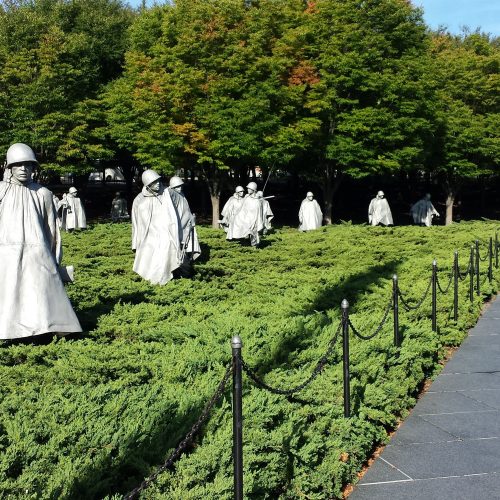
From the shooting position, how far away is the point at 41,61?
2828 cm

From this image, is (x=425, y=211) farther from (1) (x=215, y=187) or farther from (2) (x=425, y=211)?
(1) (x=215, y=187)

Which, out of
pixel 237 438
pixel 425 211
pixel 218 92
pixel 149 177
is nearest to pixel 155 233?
pixel 149 177

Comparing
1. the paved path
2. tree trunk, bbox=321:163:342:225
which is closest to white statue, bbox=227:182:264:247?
tree trunk, bbox=321:163:342:225

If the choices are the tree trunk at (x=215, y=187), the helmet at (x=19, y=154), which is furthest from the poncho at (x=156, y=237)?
the tree trunk at (x=215, y=187)

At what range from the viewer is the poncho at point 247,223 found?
1958 cm

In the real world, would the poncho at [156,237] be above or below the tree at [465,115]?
below

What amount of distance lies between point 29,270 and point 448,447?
165 inches

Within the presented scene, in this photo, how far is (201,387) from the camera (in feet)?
16.9

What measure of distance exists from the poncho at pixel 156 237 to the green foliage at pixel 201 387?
1.11ft

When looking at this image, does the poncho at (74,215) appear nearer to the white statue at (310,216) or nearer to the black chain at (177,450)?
the white statue at (310,216)

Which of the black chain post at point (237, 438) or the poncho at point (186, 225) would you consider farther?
the poncho at point (186, 225)

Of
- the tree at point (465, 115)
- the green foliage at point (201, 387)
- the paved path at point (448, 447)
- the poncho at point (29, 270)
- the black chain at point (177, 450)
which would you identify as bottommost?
the paved path at point (448, 447)

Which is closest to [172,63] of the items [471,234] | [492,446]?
[471,234]

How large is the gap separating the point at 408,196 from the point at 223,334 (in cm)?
4122
